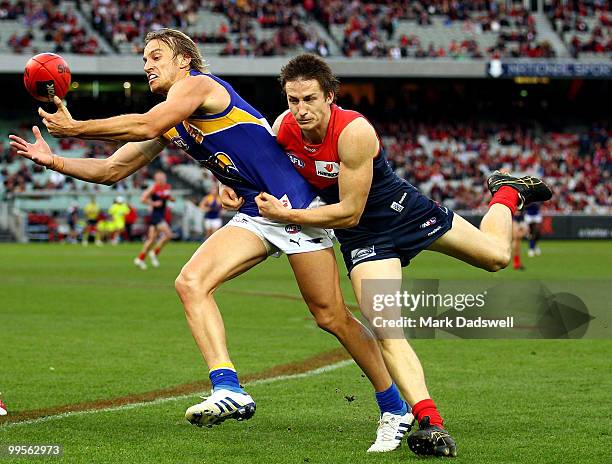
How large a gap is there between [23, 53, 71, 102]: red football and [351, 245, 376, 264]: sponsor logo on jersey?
215cm

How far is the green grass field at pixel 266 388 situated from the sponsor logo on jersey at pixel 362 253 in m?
1.13

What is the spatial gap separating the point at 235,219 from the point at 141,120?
3.62 feet

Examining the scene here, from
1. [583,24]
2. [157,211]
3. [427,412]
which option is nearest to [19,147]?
[427,412]

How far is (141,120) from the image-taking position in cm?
630

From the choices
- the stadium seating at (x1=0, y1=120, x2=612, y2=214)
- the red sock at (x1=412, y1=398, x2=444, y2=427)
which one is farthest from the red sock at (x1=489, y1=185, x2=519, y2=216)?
the stadium seating at (x1=0, y1=120, x2=612, y2=214)

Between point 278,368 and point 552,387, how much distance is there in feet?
8.46

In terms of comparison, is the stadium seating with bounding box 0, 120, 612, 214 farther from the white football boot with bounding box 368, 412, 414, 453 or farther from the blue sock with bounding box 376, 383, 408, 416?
the white football boot with bounding box 368, 412, 414, 453

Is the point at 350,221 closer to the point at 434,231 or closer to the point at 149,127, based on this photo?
the point at 434,231

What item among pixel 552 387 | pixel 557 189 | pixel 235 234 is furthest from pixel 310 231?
pixel 557 189

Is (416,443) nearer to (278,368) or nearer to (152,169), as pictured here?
(278,368)

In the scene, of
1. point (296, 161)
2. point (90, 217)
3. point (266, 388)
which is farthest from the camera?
point (90, 217)

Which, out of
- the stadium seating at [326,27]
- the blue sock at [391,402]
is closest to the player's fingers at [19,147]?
the blue sock at [391,402]

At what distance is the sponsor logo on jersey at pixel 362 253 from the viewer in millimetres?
6801

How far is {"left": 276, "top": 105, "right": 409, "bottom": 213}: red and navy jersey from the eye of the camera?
260 inches
